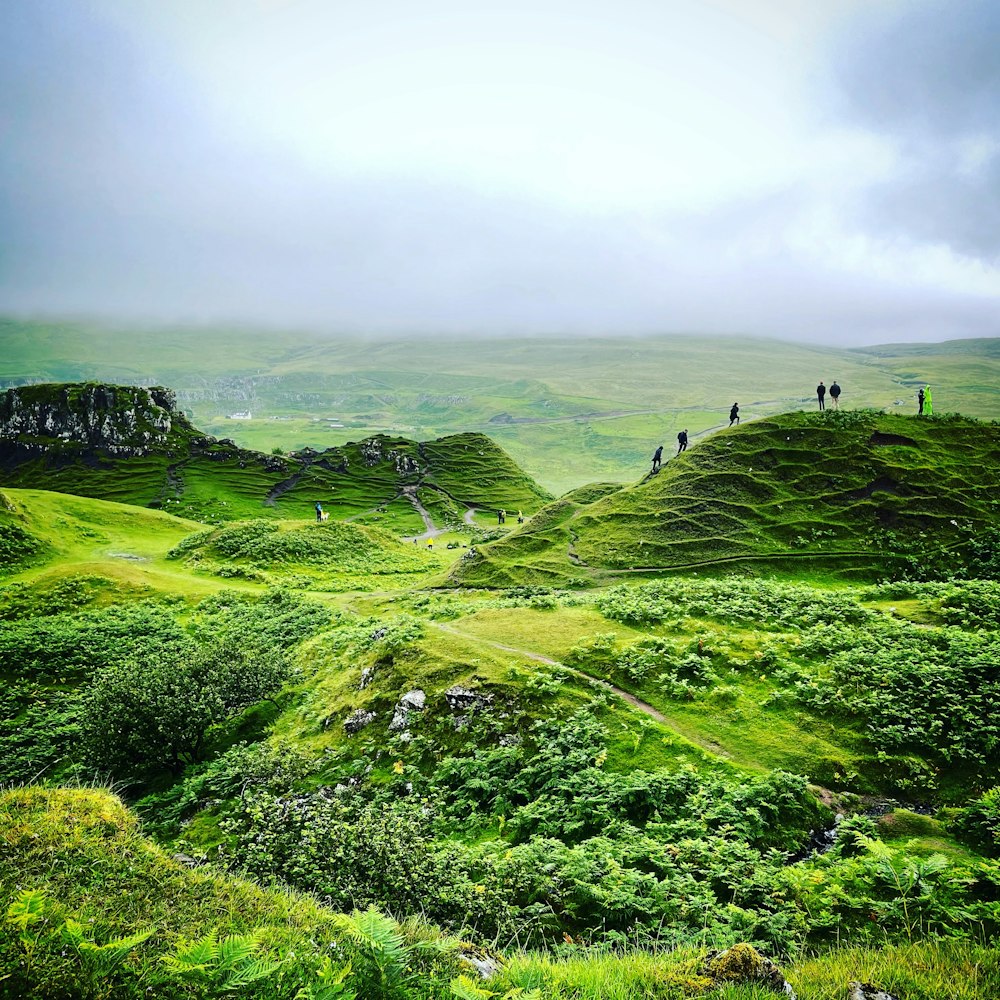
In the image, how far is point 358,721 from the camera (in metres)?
22.9

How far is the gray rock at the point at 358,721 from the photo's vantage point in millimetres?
22609

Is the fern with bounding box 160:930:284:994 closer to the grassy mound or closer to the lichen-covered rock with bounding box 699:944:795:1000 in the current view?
the lichen-covered rock with bounding box 699:944:795:1000

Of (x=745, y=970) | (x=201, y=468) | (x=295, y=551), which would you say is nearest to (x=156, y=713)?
(x=745, y=970)

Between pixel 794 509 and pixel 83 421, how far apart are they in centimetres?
18496

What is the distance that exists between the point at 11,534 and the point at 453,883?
230 ft

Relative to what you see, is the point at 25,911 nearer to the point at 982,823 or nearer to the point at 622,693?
the point at 982,823

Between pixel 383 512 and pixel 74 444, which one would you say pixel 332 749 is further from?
pixel 74 444

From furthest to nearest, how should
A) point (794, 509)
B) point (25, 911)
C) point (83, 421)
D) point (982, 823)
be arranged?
point (83, 421)
point (794, 509)
point (982, 823)
point (25, 911)

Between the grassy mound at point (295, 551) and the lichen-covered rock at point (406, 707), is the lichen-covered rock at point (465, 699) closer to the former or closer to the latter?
the lichen-covered rock at point (406, 707)

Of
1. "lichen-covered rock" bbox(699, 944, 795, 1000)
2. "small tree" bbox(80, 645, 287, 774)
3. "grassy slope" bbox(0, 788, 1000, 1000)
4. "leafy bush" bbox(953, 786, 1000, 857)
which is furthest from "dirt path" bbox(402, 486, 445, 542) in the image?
"lichen-covered rock" bbox(699, 944, 795, 1000)

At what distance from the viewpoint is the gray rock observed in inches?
Result: 890

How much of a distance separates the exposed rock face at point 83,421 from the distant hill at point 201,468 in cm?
29

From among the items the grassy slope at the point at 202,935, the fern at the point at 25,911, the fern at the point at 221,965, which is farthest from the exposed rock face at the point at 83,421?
the fern at the point at 221,965

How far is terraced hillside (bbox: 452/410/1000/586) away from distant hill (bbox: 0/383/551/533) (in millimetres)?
77901
